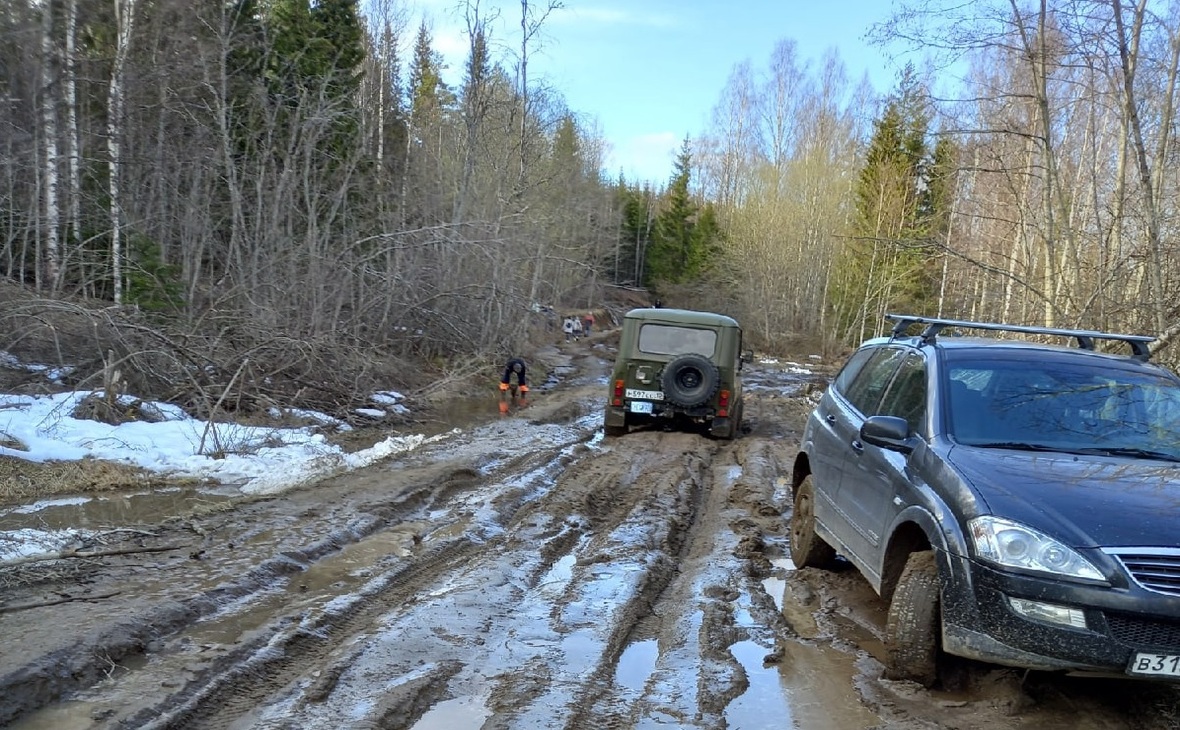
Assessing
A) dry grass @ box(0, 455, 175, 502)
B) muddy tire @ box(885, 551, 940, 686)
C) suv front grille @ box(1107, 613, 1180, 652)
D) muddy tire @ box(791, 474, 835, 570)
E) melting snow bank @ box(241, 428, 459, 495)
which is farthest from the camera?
melting snow bank @ box(241, 428, 459, 495)

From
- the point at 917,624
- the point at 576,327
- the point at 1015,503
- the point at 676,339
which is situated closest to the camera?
the point at 1015,503

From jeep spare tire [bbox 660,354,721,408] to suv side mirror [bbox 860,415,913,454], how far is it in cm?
801

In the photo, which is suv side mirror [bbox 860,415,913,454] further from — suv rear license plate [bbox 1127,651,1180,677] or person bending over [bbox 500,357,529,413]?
person bending over [bbox 500,357,529,413]

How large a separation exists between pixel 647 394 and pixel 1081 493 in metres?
9.40

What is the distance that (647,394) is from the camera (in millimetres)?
13188

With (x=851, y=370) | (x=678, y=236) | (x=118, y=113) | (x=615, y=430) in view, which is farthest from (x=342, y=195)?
(x=678, y=236)

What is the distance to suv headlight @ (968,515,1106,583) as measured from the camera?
3579 mm

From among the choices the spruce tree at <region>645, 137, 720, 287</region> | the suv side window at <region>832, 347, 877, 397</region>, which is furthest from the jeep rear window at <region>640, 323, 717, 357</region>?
the spruce tree at <region>645, 137, 720, 287</region>

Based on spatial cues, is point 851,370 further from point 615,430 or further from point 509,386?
point 509,386

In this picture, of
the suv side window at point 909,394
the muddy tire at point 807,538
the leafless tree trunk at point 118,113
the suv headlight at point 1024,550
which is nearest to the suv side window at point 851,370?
the muddy tire at point 807,538

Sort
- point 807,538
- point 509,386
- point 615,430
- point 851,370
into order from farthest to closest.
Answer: point 509,386 < point 615,430 < point 851,370 < point 807,538

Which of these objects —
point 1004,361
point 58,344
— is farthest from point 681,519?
point 58,344

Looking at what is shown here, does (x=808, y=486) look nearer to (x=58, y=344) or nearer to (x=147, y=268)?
(x=58, y=344)

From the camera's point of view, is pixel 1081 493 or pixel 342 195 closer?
pixel 1081 493
